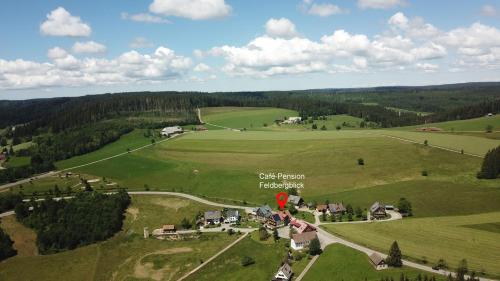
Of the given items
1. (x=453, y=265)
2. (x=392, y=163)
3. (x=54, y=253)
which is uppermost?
(x=392, y=163)

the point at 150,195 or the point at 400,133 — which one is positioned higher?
the point at 400,133

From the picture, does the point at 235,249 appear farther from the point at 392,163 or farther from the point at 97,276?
the point at 392,163

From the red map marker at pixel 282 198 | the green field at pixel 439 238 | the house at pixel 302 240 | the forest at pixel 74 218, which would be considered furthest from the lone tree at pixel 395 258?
the forest at pixel 74 218

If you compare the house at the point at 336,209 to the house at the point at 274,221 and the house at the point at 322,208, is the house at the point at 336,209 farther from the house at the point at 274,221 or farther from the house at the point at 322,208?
the house at the point at 274,221

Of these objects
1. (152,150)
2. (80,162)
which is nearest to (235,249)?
(152,150)

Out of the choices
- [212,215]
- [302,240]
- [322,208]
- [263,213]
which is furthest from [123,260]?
[322,208]

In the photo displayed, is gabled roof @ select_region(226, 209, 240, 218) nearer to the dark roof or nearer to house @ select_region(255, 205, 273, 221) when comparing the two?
house @ select_region(255, 205, 273, 221)
